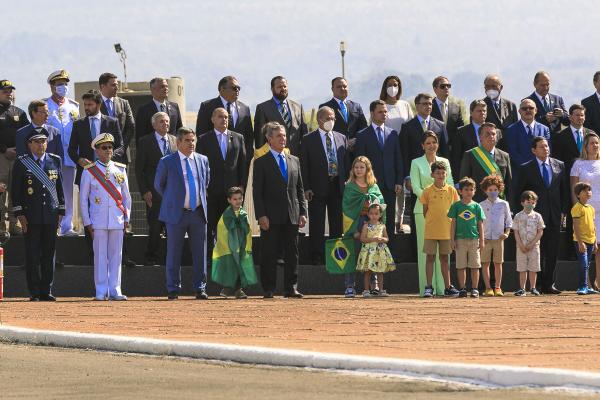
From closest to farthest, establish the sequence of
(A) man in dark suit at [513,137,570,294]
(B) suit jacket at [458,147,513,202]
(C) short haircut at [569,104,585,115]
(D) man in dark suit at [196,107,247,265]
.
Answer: (D) man in dark suit at [196,107,247,265]
(B) suit jacket at [458,147,513,202]
(A) man in dark suit at [513,137,570,294]
(C) short haircut at [569,104,585,115]

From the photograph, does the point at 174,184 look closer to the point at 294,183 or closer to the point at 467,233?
the point at 294,183

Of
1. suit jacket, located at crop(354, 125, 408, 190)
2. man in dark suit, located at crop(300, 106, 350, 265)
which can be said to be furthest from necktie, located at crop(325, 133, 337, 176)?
suit jacket, located at crop(354, 125, 408, 190)

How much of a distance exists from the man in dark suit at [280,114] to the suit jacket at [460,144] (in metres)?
2.16

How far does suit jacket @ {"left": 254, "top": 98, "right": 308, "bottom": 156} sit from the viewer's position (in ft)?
69.5

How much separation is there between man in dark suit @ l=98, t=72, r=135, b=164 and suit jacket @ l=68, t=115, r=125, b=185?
320 mm

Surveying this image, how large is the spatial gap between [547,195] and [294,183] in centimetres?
363

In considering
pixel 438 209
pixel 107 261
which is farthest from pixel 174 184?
pixel 438 209

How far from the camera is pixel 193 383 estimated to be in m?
10.0

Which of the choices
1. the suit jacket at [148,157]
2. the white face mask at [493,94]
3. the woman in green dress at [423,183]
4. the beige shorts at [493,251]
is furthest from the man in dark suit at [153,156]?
the white face mask at [493,94]

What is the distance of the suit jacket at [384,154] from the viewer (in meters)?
20.9

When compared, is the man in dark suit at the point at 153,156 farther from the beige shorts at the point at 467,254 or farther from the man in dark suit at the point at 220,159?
the beige shorts at the point at 467,254

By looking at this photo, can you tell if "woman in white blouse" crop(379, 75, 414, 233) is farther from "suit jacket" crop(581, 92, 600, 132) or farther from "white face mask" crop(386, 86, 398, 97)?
"suit jacket" crop(581, 92, 600, 132)

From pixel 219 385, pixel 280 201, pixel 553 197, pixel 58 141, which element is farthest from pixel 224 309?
pixel 219 385

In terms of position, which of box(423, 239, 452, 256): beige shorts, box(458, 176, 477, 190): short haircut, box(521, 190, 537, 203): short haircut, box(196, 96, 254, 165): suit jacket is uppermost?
box(196, 96, 254, 165): suit jacket
